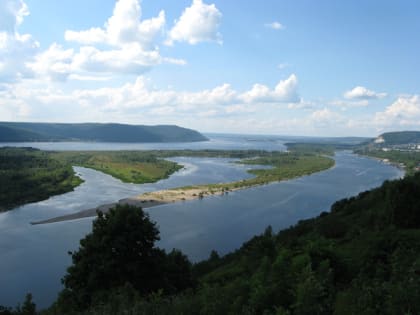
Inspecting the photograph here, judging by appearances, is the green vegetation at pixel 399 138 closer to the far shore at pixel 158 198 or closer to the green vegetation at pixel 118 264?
the far shore at pixel 158 198

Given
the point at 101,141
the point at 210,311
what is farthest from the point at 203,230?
the point at 101,141

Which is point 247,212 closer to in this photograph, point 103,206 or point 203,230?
point 203,230

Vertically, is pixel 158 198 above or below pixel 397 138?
below

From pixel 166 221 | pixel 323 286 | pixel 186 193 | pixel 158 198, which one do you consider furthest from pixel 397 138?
pixel 323 286

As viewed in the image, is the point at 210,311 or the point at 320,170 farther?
the point at 320,170

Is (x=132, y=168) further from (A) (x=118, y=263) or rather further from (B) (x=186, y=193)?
(A) (x=118, y=263)

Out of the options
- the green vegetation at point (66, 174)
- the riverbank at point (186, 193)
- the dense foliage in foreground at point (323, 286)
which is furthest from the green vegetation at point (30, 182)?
the dense foliage in foreground at point (323, 286)
